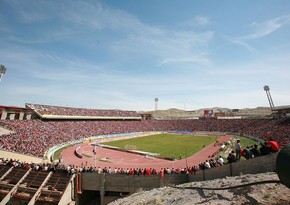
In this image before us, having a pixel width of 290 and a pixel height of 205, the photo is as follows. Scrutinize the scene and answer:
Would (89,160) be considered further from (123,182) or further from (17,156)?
(123,182)

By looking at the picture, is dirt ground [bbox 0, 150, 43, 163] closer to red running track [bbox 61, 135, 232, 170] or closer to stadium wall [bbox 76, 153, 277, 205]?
red running track [bbox 61, 135, 232, 170]

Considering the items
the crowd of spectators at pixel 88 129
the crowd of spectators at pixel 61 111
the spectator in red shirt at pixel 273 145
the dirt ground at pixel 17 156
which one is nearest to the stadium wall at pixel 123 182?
the spectator in red shirt at pixel 273 145

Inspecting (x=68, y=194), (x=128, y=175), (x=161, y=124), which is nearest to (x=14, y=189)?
(x=68, y=194)

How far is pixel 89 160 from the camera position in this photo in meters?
38.2

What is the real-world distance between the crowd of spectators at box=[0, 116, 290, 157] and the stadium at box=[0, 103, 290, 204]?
17 cm

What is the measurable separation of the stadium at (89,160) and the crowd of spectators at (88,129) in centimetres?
17

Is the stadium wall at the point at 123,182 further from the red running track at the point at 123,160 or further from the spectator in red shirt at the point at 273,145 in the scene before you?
the red running track at the point at 123,160

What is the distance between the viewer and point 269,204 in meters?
7.08

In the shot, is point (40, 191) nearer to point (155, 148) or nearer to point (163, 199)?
point (163, 199)

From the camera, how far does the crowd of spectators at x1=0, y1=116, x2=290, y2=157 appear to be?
1495 inches

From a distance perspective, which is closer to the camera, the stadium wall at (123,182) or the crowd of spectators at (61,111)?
the stadium wall at (123,182)

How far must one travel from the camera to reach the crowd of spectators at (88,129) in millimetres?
37969

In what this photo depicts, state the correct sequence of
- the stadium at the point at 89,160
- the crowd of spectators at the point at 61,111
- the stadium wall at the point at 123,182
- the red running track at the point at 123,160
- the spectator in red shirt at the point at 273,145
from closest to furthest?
1. the spectator in red shirt at the point at 273,145
2. the stadium wall at the point at 123,182
3. the stadium at the point at 89,160
4. the red running track at the point at 123,160
5. the crowd of spectators at the point at 61,111

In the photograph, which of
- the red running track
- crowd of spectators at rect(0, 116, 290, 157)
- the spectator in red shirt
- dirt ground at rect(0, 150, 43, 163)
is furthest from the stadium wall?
crowd of spectators at rect(0, 116, 290, 157)
